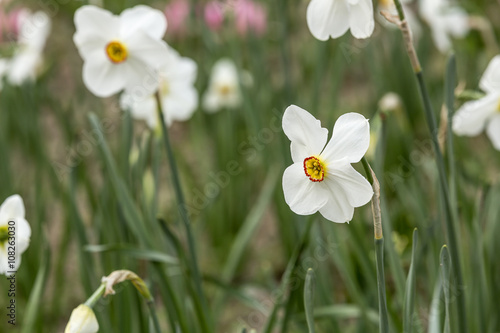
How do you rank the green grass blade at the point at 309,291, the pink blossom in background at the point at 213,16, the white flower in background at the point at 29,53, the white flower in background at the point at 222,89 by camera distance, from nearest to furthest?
the green grass blade at the point at 309,291, the white flower in background at the point at 29,53, the white flower in background at the point at 222,89, the pink blossom in background at the point at 213,16

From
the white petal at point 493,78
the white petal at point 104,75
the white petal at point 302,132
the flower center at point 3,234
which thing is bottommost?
the flower center at point 3,234

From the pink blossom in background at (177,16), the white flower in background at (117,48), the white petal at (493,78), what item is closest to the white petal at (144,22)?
the white flower in background at (117,48)

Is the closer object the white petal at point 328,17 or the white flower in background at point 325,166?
the white flower in background at point 325,166

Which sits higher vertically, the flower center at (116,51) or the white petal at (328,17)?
the flower center at (116,51)

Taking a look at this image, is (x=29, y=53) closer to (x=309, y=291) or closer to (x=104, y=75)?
(x=104, y=75)

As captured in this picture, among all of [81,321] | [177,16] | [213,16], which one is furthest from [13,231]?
[177,16]

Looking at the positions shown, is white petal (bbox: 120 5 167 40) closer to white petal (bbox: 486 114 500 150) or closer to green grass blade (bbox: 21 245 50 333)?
green grass blade (bbox: 21 245 50 333)

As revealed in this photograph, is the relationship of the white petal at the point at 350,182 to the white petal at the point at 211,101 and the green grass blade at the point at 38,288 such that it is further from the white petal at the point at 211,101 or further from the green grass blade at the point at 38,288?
the white petal at the point at 211,101

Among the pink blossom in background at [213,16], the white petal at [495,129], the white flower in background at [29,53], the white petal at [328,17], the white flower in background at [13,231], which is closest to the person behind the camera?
the white petal at [328,17]
